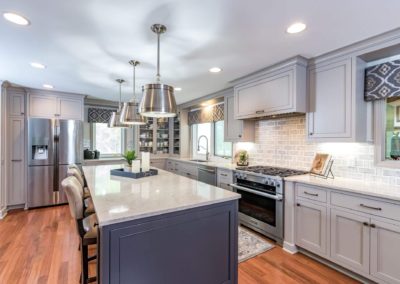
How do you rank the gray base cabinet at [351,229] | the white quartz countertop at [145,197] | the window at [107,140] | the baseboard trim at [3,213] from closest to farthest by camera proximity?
the white quartz countertop at [145,197]
the gray base cabinet at [351,229]
the baseboard trim at [3,213]
the window at [107,140]

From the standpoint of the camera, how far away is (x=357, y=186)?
2100 millimetres

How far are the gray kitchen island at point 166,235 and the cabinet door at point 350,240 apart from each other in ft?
3.65

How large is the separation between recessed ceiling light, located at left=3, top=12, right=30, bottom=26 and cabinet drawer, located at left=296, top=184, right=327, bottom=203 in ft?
10.00

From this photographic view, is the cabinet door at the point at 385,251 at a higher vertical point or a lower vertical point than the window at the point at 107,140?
lower

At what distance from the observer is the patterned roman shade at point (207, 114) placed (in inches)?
174

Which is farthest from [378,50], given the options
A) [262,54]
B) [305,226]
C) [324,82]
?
[305,226]

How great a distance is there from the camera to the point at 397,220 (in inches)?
68.8

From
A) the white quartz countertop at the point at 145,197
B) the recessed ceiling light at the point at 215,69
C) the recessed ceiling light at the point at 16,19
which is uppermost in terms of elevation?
the recessed ceiling light at the point at 16,19

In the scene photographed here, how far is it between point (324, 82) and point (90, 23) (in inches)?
96.8

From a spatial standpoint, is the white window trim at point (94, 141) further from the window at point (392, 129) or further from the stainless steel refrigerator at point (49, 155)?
the window at point (392, 129)

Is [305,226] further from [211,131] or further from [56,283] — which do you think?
[211,131]

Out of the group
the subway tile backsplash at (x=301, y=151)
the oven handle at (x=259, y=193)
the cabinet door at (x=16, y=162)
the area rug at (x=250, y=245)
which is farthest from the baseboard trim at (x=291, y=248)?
the cabinet door at (x=16, y=162)

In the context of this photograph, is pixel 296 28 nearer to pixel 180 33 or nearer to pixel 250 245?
pixel 180 33

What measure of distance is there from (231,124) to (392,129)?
86.1 inches
